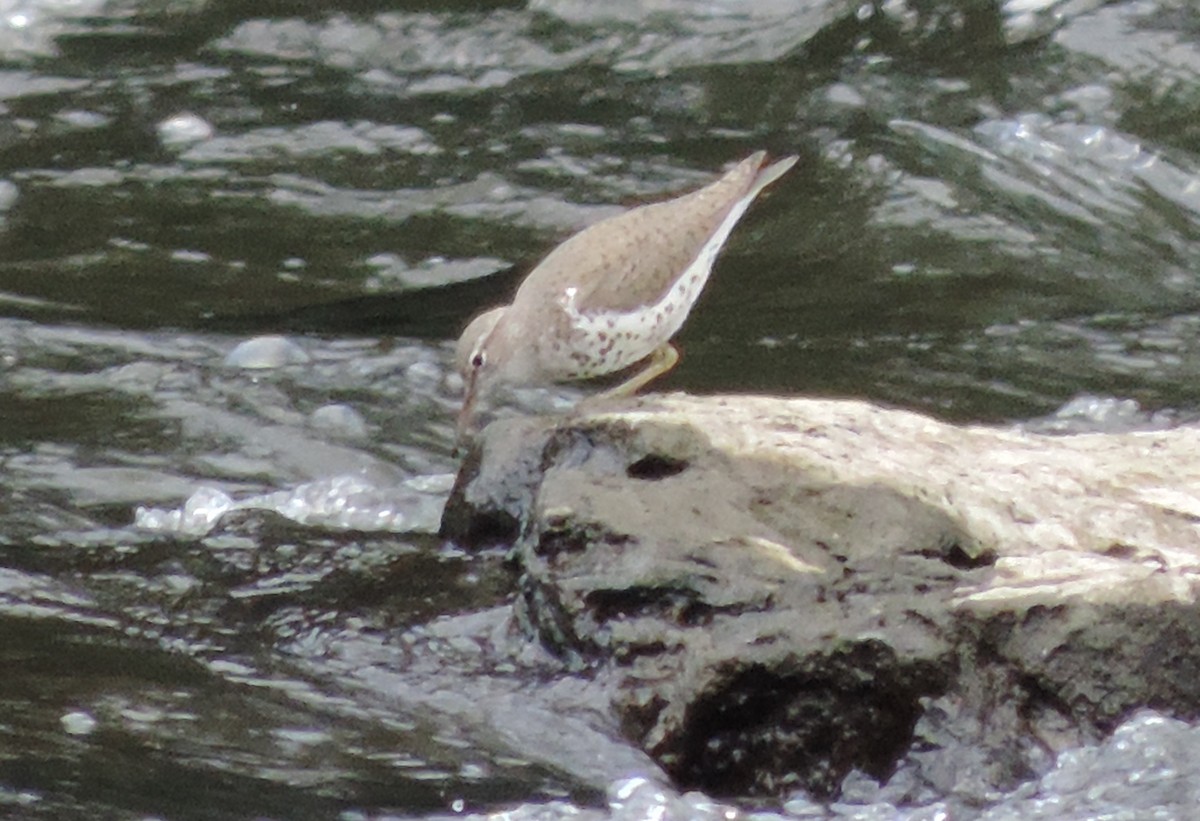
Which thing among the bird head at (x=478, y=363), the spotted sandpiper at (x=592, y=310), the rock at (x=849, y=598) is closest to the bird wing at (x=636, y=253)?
the spotted sandpiper at (x=592, y=310)

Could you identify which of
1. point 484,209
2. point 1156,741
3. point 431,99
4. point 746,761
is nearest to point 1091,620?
point 1156,741

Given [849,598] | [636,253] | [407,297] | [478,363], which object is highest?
[636,253]

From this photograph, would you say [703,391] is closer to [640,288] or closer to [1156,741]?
[640,288]

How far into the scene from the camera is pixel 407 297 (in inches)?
327

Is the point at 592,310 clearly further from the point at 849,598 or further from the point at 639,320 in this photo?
the point at 849,598

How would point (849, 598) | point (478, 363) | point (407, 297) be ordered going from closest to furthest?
point (849, 598), point (478, 363), point (407, 297)

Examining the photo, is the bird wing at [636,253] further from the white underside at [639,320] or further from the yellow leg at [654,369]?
the yellow leg at [654,369]

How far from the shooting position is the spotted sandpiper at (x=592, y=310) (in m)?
6.34

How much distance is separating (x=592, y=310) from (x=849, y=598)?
2.01m

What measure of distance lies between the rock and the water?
0.46 ft

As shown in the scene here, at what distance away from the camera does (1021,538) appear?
192 inches

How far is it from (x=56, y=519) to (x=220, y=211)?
9.62 feet

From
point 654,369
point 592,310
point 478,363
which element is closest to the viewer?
point 478,363

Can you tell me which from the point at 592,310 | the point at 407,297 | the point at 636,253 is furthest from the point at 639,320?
the point at 407,297
